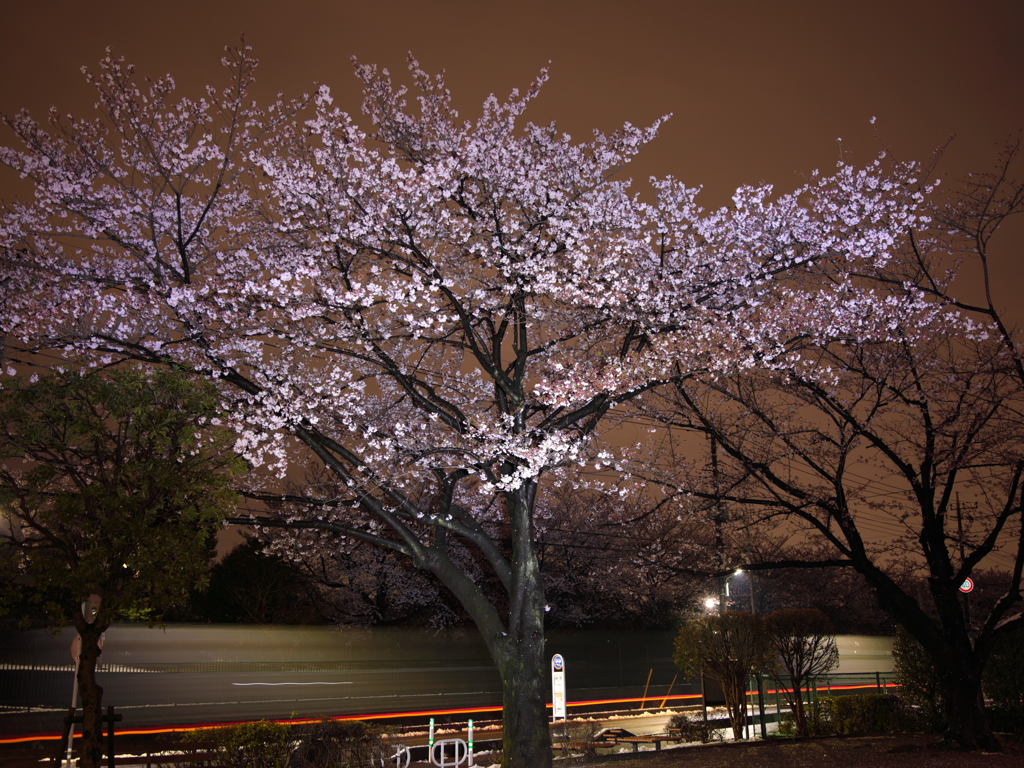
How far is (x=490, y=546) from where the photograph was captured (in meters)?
10.5

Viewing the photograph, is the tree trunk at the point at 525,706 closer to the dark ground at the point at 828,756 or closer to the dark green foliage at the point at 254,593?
the dark ground at the point at 828,756

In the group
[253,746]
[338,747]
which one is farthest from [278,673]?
[253,746]

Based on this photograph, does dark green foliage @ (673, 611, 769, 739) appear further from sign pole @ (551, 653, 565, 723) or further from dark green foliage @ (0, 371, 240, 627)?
dark green foliage @ (0, 371, 240, 627)

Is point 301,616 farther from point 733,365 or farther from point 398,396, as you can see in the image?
point 733,365

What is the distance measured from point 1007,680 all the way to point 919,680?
1.46 metres

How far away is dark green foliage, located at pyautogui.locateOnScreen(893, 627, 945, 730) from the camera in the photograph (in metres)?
13.1

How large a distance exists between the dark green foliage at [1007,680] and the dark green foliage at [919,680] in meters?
1.11

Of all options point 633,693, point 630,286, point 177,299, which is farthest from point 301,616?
point 630,286

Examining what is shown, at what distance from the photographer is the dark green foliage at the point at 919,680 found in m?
13.1

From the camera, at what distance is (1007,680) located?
1315 centimetres

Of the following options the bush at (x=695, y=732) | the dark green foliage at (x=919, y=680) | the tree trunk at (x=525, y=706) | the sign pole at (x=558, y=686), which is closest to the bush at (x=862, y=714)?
the dark green foliage at (x=919, y=680)

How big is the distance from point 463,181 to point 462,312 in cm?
211

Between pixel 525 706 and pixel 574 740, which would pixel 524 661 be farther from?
pixel 574 740

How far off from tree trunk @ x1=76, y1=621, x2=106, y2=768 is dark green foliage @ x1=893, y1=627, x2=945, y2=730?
42.5 ft
